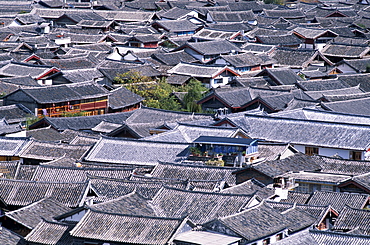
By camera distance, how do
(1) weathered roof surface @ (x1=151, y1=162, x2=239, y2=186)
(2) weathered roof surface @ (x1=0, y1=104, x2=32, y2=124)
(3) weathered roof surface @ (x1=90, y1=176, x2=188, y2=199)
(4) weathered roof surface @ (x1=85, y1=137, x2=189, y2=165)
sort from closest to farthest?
(3) weathered roof surface @ (x1=90, y1=176, x2=188, y2=199) < (1) weathered roof surface @ (x1=151, y1=162, x2=239, y2=186) < (4) weathered roof surface @ (x1=85, y1=137, x2=189, y2=165) < (2) weathered roof surface @ (x1=0, y1=104, x2=32, y2=124)

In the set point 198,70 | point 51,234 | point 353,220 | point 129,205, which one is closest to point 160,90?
point 198,70

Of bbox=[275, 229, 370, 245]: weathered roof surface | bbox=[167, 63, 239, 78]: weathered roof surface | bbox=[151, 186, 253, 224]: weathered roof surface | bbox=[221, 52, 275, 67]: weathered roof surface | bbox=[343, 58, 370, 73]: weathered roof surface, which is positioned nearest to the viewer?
bbox=[275, 229, 370, 245]: weathered roof surface

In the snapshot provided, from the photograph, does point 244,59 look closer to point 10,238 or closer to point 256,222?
point 256,222

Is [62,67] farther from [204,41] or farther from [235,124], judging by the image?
[235,124]

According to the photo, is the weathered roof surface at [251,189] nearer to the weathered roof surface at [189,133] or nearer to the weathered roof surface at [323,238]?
the weathered roof surface at [323,238]

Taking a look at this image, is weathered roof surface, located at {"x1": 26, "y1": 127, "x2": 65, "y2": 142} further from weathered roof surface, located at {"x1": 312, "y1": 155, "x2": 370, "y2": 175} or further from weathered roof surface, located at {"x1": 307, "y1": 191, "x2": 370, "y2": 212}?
weathered roof surface, located at {"x1": 307, "y1": 191, "x2": 370, "y2": 212}

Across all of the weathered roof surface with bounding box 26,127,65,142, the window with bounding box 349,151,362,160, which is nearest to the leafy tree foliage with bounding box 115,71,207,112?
the weathered roof surface with bounding box 26,127,65,142
